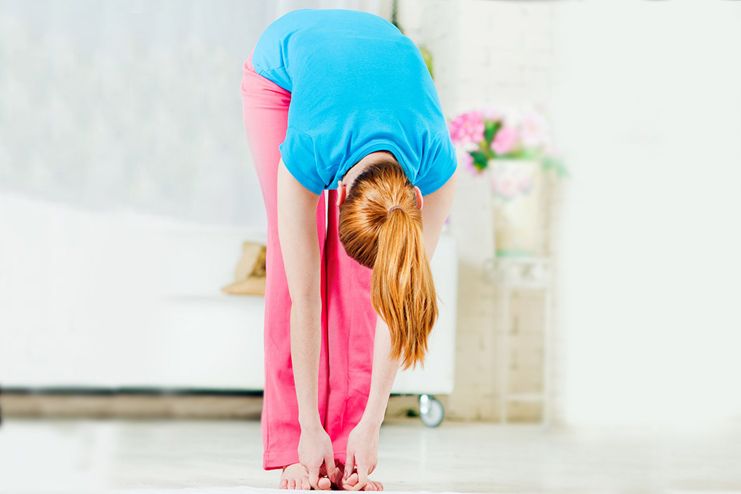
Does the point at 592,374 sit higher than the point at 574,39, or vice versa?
the point at 574,39

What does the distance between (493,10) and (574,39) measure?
360mm

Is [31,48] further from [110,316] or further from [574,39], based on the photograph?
[574,39]

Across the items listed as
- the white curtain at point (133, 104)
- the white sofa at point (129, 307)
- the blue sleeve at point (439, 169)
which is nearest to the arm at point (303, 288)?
the blue sleeve at point (439, 169)

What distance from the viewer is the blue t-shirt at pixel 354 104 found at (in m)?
1.52

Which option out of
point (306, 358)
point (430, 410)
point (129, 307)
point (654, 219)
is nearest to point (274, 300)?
point (306, 358)

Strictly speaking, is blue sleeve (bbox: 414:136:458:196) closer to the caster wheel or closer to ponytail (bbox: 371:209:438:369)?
ponytail (bbox: 371:209:438:369)

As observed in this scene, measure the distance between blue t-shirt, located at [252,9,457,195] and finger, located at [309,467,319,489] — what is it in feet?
1.70

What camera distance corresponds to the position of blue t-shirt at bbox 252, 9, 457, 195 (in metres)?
1.52

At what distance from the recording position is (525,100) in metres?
3.83

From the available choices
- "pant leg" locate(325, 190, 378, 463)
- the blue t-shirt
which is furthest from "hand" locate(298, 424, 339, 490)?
the blue t-shirt

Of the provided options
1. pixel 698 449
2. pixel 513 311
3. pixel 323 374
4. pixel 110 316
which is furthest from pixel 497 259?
pixel 323 374

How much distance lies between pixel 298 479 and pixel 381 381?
0.24 metres

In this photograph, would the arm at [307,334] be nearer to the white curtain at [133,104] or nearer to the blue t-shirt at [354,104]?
the blue t-shirt at [354,104]

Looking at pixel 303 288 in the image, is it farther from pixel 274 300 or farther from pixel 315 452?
pixel 315 452
